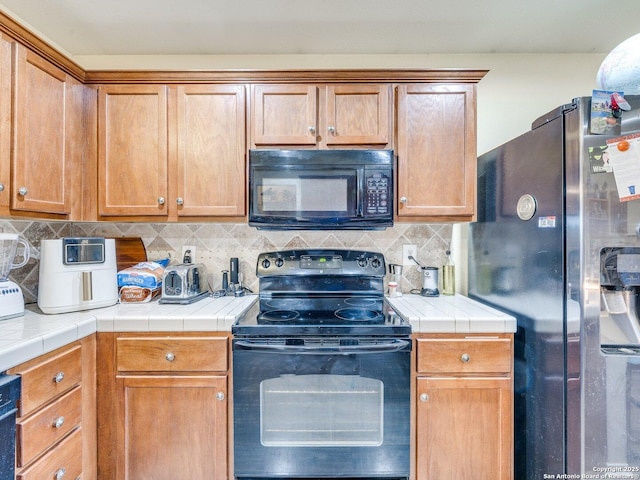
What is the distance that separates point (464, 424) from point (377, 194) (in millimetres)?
1141

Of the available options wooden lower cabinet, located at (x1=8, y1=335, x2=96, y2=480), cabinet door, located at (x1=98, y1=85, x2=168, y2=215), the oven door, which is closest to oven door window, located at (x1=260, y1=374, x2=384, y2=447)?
the oven door

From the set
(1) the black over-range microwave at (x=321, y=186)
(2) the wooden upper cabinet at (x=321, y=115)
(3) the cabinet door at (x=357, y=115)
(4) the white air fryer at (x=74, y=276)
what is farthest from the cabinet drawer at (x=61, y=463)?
(3) the cabinet door at (x=357, y=115)

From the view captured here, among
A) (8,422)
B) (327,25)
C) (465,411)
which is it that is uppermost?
(327,25)

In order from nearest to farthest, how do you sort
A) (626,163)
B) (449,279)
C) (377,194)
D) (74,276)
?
(626,163), (74,276), (377,194), (449,279)

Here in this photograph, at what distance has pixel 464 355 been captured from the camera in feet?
4.77

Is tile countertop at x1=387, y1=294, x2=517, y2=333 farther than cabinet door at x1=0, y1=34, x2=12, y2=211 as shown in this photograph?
Yes

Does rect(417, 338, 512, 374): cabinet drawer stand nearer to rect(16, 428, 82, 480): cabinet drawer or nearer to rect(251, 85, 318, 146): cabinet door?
rect(251, 85, 318, 146): cabinet door

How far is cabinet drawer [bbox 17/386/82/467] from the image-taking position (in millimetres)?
1116

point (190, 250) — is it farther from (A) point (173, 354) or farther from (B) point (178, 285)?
(A) point (173, 354)

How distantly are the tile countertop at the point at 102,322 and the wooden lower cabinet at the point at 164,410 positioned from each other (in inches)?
2.7

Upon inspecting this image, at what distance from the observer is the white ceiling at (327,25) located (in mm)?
1705

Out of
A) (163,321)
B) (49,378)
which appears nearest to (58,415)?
(49,378)

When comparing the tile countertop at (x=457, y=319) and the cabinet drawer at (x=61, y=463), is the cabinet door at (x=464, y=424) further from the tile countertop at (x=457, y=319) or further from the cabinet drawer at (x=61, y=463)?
the cabinet drawer at (x=61, y=463)

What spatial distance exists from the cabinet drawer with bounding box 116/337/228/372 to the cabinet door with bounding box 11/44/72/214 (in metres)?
0.78
